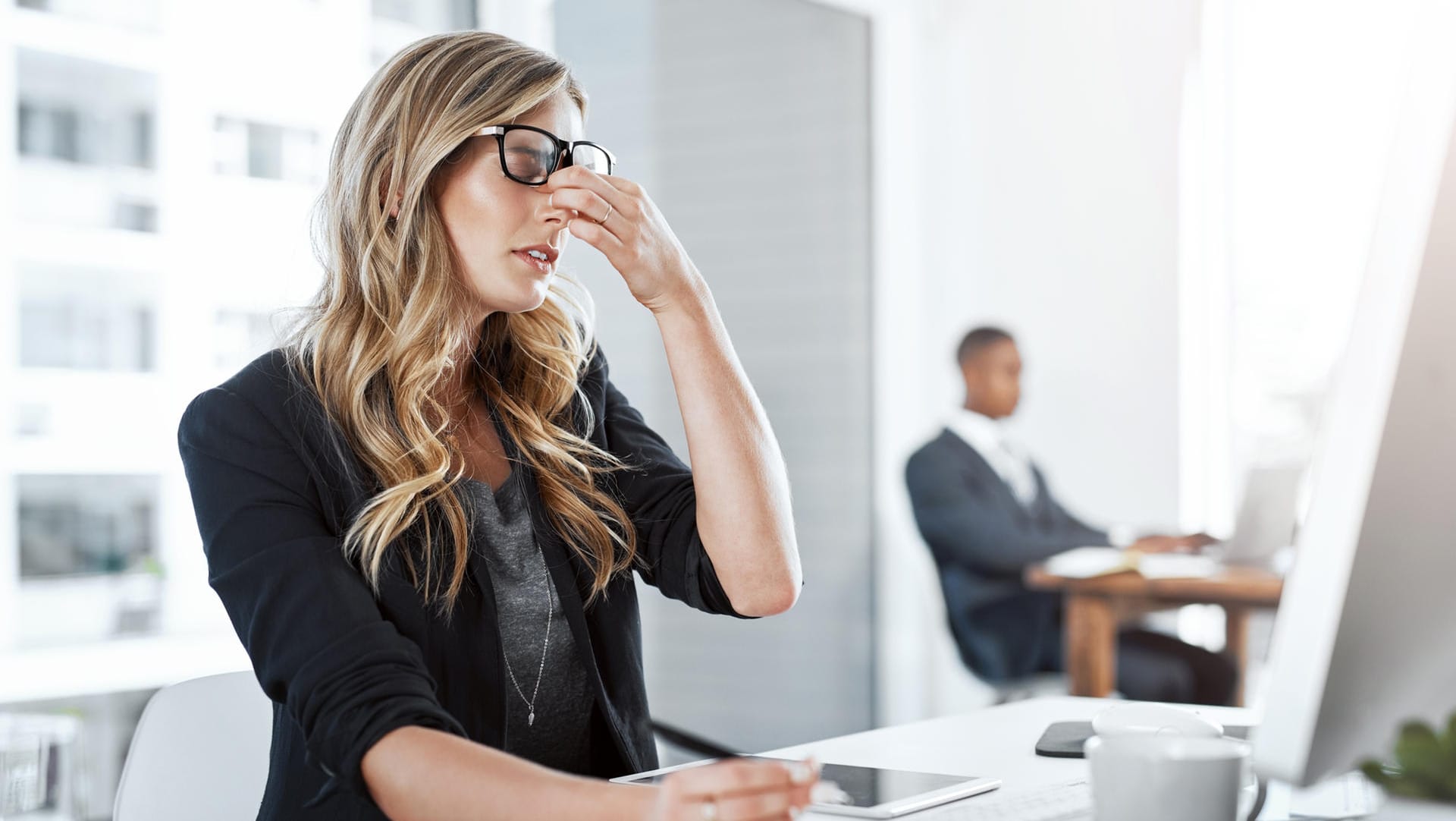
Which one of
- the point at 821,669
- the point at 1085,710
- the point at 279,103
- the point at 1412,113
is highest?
the point at 279,103

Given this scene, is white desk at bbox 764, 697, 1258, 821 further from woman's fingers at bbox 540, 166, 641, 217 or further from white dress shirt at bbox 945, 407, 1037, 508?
white dress shirt at bbox 945, 407, 1037, 508

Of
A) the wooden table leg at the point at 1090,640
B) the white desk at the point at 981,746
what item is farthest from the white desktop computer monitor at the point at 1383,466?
the wooden table leg at the point at 1090,640

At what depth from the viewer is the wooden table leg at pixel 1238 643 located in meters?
3.46

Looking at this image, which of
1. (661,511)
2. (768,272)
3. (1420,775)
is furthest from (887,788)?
(768,272)

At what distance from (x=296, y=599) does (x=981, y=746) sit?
2.06ft

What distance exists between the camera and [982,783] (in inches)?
36.5

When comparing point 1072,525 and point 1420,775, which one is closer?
point 1420,775

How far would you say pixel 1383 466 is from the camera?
562 millimetres

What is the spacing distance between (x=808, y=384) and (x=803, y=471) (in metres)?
0.28

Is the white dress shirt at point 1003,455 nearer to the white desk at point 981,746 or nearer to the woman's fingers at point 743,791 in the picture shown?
the white desk at point 981,746

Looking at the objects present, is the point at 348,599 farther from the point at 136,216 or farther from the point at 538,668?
the point at 136,216

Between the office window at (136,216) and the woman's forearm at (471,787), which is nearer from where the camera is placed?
the woman's forearm at (471,787)

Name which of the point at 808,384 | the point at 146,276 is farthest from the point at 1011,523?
the point at 146,276

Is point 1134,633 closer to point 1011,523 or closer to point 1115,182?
point 1011,523
